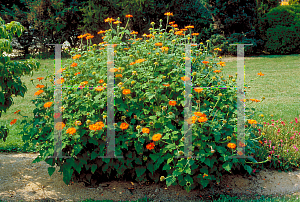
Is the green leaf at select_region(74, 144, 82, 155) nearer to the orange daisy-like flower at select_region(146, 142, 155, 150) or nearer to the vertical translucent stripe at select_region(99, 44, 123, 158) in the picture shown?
the vertical translucent stripe at select_region(99, 44, 123, 158)

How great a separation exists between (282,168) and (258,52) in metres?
11.0

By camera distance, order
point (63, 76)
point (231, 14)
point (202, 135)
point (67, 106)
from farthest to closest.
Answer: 1. point (231, 14)
2. point (63, 76)
3. point (67, 106)
4. point (202, 135)

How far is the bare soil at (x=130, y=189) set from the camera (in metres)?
3.16

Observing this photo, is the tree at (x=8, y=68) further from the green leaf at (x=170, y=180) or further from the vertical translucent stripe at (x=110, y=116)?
the green leaf at (x=170, y=180)

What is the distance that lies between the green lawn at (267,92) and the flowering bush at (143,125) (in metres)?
0.50

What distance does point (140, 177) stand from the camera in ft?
10.4

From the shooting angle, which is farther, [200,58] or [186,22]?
[186,22]

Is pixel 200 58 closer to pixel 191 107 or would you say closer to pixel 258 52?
pixel 191 107

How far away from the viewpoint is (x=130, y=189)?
10.7 ft

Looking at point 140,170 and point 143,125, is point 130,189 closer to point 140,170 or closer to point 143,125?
point 140,170

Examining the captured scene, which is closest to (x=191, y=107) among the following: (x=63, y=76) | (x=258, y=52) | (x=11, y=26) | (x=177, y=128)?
(x=177, y=128)

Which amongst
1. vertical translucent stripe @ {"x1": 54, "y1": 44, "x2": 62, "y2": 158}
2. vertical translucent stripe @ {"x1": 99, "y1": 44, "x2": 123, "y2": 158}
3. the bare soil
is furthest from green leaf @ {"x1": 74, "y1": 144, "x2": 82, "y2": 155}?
the bare soil

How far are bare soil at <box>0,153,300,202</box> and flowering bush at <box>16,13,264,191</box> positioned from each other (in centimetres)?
14

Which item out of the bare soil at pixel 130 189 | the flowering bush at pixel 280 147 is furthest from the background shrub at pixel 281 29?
the bare soil at pixel 130 189
